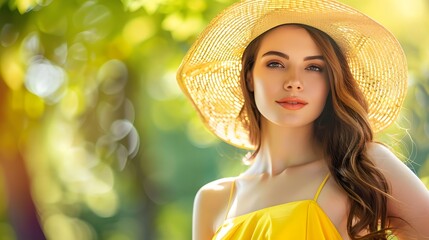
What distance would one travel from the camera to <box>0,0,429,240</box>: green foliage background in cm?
493

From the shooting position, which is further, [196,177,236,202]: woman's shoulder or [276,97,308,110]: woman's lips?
[196,177,236,202]: woman's shoulder

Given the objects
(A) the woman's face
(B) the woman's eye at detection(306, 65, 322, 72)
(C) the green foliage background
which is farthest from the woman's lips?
(C) the green foliage background

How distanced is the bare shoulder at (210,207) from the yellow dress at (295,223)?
300 mm

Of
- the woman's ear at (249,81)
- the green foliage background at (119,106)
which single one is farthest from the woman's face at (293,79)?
the green foliage background at (119,106)

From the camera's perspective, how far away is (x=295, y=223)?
251cm

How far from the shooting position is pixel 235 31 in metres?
2.90

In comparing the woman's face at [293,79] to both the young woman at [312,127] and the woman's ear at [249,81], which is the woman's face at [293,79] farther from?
the woman's ear at [249,81]

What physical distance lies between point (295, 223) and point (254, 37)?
65 cm

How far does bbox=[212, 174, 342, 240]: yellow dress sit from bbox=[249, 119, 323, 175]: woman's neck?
16 cm

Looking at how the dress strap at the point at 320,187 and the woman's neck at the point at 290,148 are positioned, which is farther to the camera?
the woman's neck at the point at 290,148

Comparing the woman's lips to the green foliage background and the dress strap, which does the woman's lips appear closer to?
the dress strap

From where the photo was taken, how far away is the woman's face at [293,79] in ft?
8.61

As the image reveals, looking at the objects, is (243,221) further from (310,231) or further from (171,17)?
(171,17)

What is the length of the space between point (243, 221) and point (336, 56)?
1.83 ft
